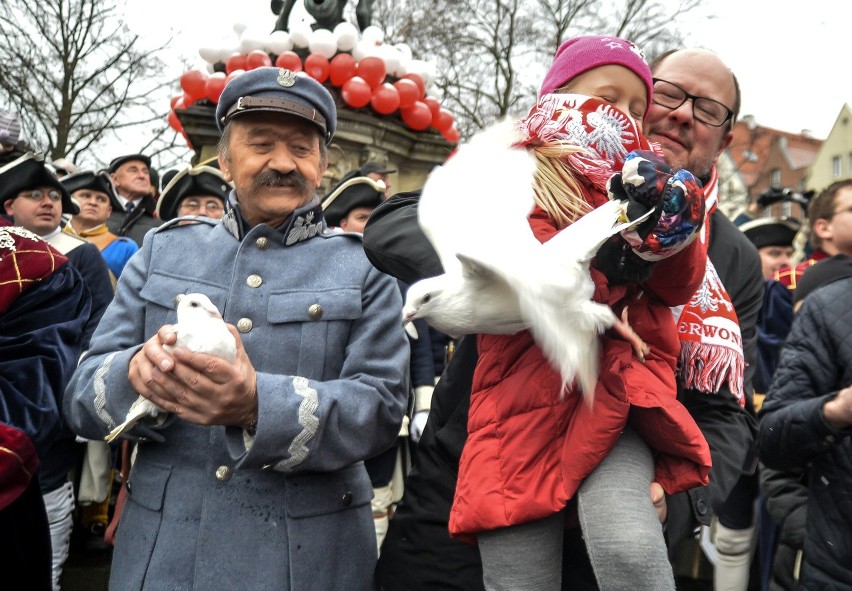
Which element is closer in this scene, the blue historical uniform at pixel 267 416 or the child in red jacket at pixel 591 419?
the child in red jacket at pixel 591 419

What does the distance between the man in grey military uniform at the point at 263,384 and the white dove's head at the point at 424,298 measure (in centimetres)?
50

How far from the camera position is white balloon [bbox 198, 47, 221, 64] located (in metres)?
8.39

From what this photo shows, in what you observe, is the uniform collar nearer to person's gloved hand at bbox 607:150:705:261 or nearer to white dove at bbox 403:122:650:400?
white dove at bbox 403:122:650:400

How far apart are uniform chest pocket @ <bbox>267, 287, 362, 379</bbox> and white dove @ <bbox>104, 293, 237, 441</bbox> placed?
0.32 m

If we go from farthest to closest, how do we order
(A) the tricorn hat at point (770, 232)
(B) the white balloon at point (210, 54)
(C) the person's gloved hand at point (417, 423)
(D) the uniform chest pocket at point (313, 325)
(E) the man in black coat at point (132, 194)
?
(B) the white balloon at point (210, 54) → (E) the man in black coat at point (132, 194) → (A) the tricorn hat at point (770, 232) → (C) the person's gloved hand at point (417, 423) → (D) the uniform chest pocket at point (313, 325)

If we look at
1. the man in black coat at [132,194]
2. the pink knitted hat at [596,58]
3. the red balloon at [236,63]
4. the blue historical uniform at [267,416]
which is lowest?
the man in black coat at [132,194]

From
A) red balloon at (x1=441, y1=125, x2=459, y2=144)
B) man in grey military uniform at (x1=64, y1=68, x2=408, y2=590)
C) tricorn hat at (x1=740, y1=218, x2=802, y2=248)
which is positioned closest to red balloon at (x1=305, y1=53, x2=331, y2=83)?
red balloon at (x1=441, y1=125, x2=459, y2=144)

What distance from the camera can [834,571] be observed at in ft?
8.27

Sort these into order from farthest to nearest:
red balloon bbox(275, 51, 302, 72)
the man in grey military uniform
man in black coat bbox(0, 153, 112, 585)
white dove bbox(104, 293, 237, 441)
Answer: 1. red balloon bbox(275, 51, 302, 72)
2. man in black coat bbox(0, 153, 112, 585)
3. the man in grey military uniform
4. white dove bbox(104, 293, 237, 441)

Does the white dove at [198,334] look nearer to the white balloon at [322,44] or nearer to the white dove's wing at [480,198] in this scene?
the white dove's wing at [480,198]

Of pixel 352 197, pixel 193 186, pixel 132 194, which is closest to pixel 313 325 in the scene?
pixel 352 197

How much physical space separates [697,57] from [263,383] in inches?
56.4

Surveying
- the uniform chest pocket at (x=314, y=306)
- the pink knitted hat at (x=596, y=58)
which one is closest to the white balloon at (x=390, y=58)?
the uniform chest pocket at (x=314, y=306)

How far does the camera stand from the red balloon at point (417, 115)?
8836 mm
